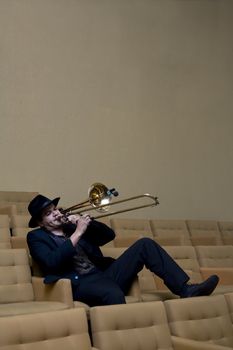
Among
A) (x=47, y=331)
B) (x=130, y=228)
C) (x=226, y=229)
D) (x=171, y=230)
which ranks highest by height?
(x=47, y=331)

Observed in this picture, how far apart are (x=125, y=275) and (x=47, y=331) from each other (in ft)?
3.82

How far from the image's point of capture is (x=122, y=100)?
651 cm

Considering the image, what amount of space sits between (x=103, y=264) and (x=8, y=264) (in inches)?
23.4

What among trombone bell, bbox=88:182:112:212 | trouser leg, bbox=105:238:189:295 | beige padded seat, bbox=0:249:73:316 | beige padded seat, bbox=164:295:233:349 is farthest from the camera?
trombone bell, bbox=88:182:112:212

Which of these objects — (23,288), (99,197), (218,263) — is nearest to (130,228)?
(218,263)

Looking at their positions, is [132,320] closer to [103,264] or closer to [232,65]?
[103,264]

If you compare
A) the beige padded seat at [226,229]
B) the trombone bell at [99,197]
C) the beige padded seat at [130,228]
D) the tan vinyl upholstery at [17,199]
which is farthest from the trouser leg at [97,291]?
the beige padded seat at [226,229]

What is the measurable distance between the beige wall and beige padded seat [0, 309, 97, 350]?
11.4ft

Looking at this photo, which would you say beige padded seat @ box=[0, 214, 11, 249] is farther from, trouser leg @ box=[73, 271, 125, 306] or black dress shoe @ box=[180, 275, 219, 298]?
black dress shoe @ box=[180, 275, 219, 298]

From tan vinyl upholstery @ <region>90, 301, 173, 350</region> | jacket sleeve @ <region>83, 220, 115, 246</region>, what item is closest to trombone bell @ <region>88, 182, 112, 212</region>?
jacket sleeve @ <region>83, 220, 115, 246</region>

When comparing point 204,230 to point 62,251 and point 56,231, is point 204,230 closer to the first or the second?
point 56,231

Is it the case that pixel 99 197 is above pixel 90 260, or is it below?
above

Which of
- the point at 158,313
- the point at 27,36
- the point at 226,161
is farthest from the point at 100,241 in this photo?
the point at 226,161

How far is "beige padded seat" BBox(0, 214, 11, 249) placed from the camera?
3.93 meters
